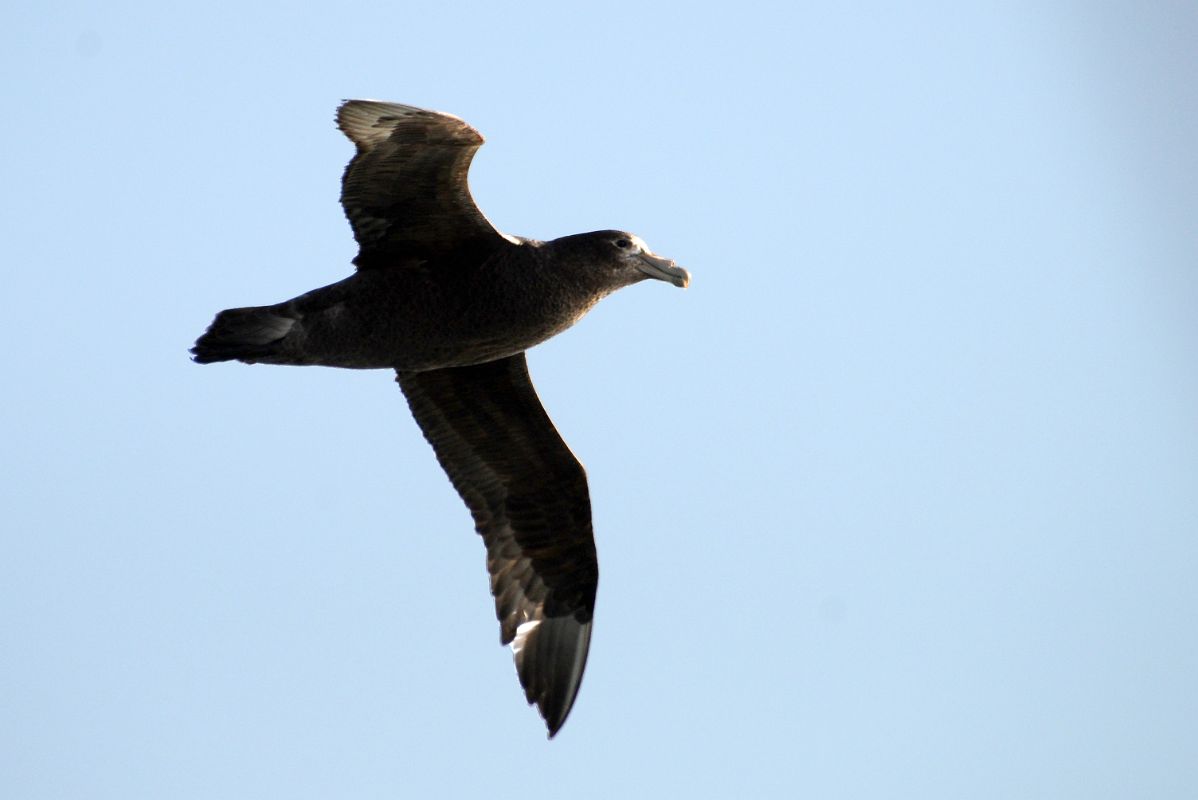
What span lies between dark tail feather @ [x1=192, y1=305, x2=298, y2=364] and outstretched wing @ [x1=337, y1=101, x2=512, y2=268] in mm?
825

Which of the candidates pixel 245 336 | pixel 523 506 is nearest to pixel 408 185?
pixel 245 336

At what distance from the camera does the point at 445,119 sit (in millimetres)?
11695

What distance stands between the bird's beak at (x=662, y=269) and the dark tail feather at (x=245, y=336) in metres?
2.52

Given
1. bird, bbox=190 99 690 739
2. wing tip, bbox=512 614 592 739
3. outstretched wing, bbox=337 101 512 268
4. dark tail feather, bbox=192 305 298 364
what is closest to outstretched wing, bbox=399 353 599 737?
wing tip, bbox=512 614 592 739

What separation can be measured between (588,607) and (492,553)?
867 millimetres

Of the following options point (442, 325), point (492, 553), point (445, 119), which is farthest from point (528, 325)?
point (492, 553)

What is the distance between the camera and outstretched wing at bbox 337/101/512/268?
11781 millimetres

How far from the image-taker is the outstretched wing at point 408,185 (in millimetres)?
11781

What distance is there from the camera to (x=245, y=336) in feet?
39.9

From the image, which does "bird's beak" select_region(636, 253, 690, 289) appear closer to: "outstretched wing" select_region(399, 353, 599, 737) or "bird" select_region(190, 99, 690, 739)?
"bird" select_region(190, 99, 690, 739)

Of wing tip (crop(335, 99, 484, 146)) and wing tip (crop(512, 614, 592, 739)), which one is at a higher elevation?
wing tip (crop(335, 99, 484, 146))

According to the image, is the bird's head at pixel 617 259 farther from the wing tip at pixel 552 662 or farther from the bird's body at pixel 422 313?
the wing tip at pixel 552 662

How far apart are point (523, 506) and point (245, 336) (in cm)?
295

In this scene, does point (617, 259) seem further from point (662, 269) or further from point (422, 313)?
point (422, 313)
